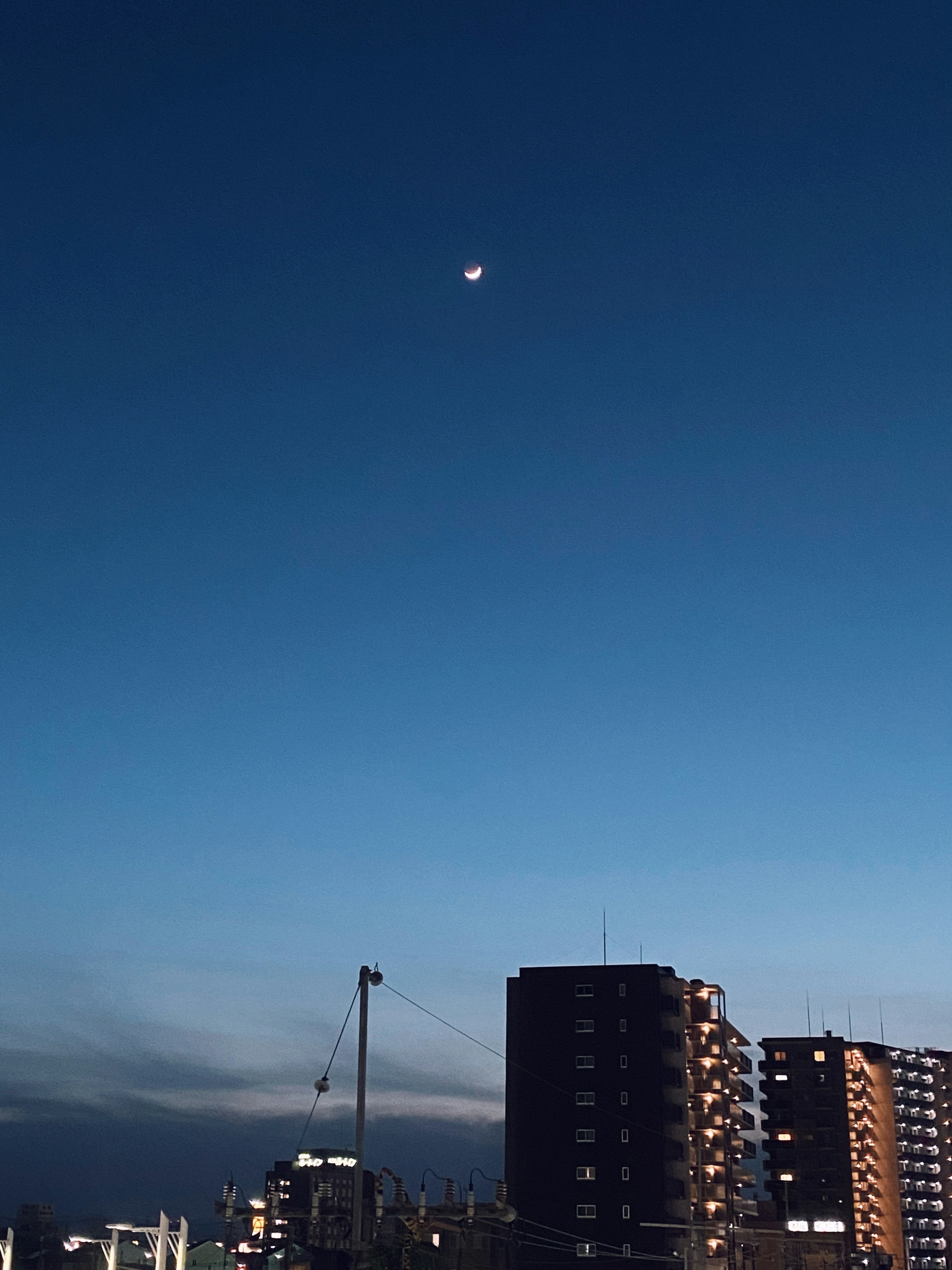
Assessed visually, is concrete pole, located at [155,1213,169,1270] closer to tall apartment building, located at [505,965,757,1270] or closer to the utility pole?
the utility pole

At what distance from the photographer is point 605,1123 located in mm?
109562

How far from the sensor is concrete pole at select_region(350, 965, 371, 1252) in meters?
35.1

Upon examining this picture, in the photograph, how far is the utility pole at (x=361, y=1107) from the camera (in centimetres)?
3516

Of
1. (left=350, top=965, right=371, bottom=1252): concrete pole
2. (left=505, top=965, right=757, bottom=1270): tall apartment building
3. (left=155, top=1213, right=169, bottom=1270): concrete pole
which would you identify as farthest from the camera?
(left=505, top=965, right=757, bottom=1270): tall apartment building

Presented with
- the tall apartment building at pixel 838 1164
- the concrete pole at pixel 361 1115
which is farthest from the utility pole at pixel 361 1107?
the tall apartment building at pixel 838 1164

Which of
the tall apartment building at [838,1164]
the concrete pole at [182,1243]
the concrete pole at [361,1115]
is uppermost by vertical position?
the concrete pole at [361,1115]

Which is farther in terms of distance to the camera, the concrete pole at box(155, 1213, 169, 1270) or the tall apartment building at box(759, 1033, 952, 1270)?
the tall apartment building at box(759, 1033, 952, 1270)

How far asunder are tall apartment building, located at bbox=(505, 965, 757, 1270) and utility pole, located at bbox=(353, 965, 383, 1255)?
74.4m

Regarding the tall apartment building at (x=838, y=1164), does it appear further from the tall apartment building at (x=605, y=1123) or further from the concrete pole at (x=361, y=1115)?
the concrete pole at (x=361, y=1115)

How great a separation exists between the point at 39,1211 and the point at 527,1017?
81.7 meters

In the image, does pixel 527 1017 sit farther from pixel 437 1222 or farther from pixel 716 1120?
pixel 437 1222

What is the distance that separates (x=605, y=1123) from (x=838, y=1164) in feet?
260

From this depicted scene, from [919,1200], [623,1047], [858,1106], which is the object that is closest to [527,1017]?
[623,1047]

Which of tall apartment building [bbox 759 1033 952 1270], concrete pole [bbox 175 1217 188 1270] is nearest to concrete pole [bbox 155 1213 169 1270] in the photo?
concrete pole [bbox 175 1217 188 1270]
